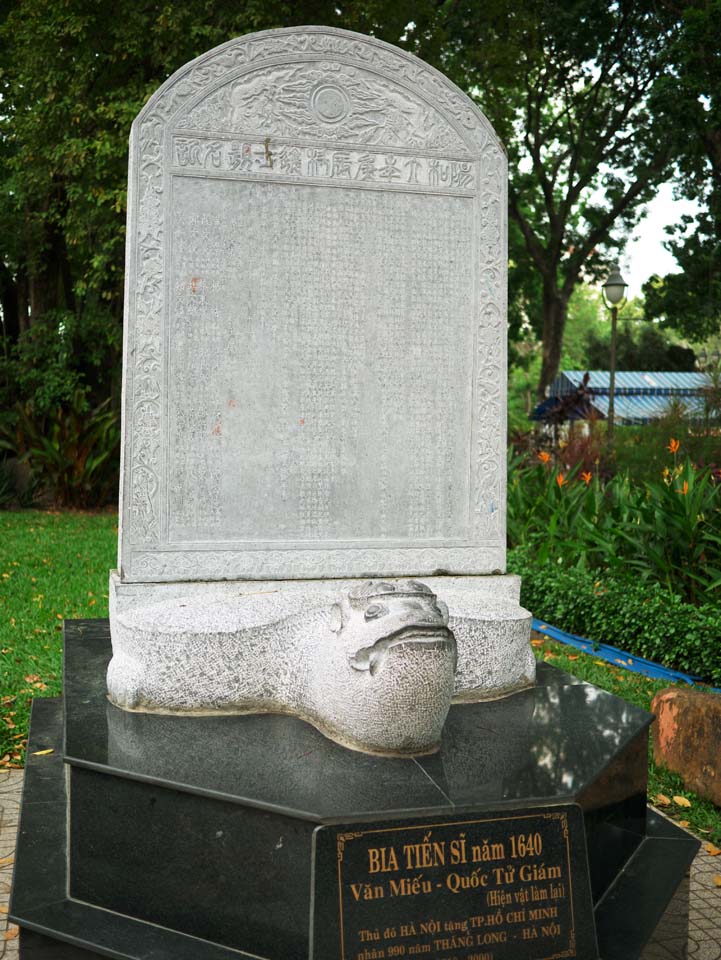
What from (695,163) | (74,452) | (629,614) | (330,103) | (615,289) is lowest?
(629,614)

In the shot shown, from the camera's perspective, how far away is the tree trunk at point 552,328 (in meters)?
19.1

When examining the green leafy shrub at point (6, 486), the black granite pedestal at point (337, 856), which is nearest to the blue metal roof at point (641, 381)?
the green leafy shrub at point (6, 486)

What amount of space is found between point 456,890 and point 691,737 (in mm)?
2204

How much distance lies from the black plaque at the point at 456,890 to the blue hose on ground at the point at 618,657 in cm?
337

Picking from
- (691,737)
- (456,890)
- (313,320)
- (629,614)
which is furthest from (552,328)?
(456,890)

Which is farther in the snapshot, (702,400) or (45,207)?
(45,207)

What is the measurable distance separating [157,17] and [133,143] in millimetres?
9531

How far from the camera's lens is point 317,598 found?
364 centimetres

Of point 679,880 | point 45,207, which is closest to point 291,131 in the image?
point 679,880

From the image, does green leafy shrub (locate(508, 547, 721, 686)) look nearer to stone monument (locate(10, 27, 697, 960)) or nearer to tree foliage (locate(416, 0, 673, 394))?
stone monument (locate(10, 27, 697, 960))

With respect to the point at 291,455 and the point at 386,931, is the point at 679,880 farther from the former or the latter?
the point at 291,455

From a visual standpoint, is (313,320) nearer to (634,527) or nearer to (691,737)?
(691,737)

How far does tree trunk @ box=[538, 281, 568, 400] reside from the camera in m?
19.1

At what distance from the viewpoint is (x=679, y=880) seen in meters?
2.91
